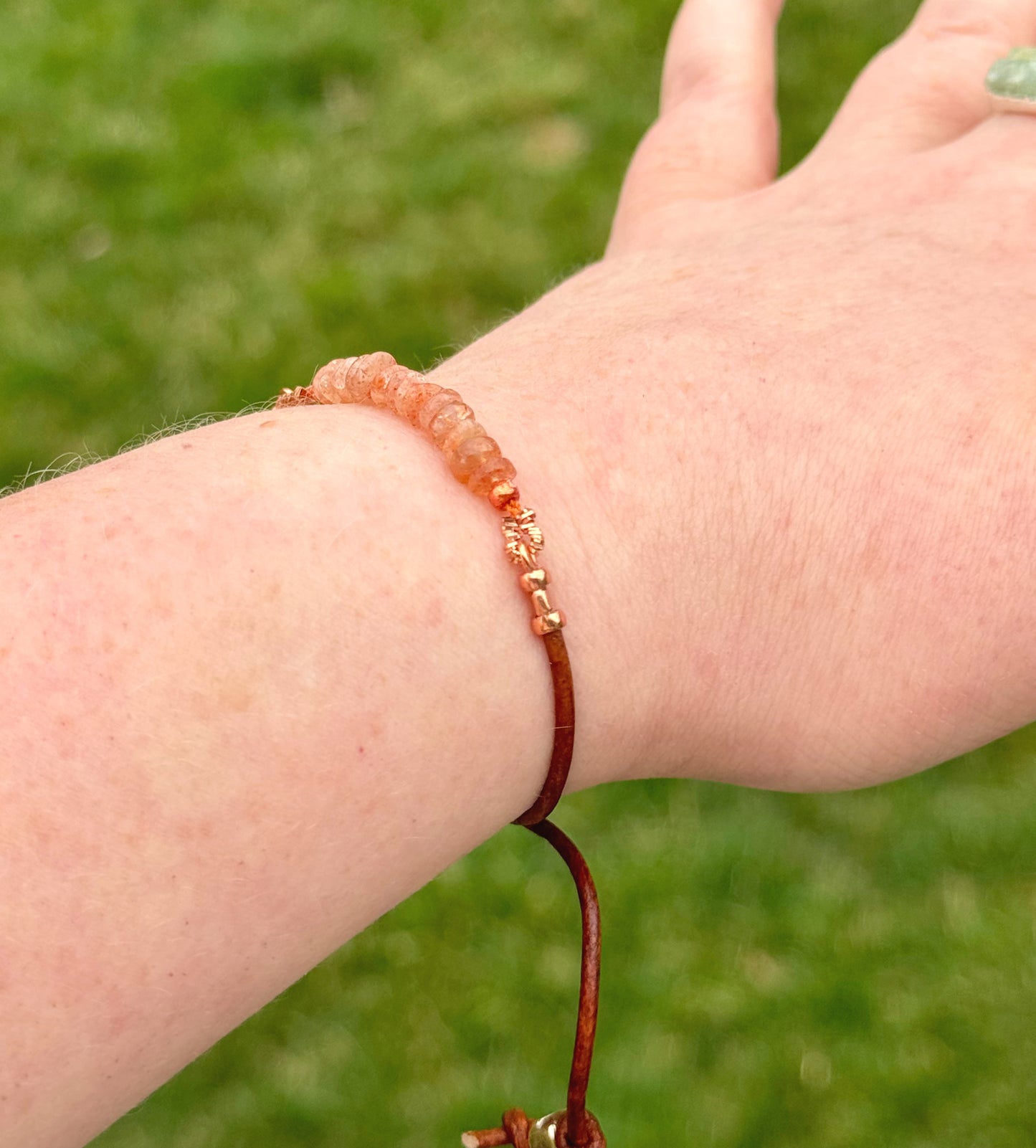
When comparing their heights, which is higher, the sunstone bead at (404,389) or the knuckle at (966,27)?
the knuckle at (966,27)

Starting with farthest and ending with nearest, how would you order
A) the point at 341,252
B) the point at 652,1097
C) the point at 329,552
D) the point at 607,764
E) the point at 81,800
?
the point at 341,252, the point at 652,1097, the point at 607,764, the point at 329,552, the point at 81,800

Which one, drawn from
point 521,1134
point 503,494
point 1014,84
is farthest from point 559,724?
point 1014,84

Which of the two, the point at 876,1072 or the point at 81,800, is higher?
the point at 81,800

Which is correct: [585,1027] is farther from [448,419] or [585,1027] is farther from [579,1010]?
[448,419]

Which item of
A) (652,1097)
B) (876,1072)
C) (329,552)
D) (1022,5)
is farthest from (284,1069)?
(1022,5)

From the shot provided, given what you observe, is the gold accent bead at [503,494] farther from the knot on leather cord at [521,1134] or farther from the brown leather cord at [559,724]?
the knot on leather cord at [521,1134]

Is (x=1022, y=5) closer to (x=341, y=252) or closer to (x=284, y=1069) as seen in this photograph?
(x=341, y=252)

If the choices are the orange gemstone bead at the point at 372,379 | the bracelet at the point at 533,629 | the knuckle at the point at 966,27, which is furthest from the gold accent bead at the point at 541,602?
the knuckle at the point at 966,27
